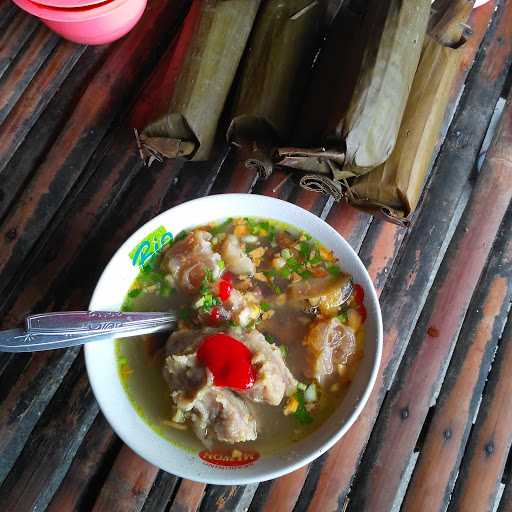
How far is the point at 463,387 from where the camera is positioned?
6.08ft

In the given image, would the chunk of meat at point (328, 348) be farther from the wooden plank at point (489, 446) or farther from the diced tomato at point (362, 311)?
the wooden plank at point (489, 446)

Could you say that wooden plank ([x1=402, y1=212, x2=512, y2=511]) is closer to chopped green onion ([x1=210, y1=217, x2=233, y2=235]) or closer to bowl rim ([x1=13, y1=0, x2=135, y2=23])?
chopped green onion ([x1=210, y1=217, x2=233, y2=235])

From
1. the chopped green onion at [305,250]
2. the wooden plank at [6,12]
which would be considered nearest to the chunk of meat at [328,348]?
the chopped green onion at [305,250]

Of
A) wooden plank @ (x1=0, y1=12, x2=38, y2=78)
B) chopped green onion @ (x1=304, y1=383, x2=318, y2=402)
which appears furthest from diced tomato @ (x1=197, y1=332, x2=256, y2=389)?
wooden plank @ (x1=0, y1=12, x2=38, y2=78)

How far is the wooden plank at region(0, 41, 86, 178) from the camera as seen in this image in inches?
76.5

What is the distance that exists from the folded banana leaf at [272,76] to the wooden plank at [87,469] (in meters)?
0.96

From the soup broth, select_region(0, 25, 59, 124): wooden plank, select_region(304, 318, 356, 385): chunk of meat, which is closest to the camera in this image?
the soup broth

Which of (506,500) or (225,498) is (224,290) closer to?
(225,498)

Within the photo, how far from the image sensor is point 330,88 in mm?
1810

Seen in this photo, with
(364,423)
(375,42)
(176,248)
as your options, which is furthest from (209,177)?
(364,423)

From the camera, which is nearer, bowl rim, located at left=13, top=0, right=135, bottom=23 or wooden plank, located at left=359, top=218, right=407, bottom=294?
bowl rim, located at left=13, top=0, right=135, bottom=23

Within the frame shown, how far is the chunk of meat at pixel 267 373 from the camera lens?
150 cm

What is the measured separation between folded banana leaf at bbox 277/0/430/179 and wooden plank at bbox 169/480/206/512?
1004 mm

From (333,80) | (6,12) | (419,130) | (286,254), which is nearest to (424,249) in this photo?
(419,130)
